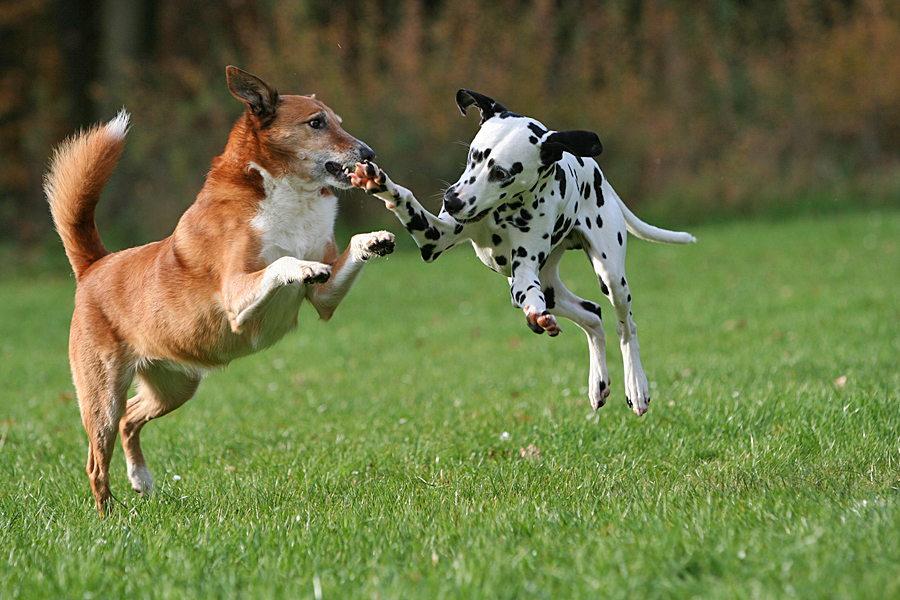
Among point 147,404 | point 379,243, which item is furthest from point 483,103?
point 147,404

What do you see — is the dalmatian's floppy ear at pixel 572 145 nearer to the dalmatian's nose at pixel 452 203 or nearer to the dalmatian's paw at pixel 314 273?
the dalmatian's nose at pixel 452 203

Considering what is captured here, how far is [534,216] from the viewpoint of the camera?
369cm

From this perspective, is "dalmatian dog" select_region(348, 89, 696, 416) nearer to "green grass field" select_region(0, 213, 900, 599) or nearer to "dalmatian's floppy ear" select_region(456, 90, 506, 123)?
"dalmatian's floppy ear" select_region(456, 90, 506, 123)

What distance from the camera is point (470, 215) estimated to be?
3.51 m

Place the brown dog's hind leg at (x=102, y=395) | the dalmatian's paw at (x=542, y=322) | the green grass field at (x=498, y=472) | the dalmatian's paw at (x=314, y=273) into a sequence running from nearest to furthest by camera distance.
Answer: the green grass field at (x=498, y=472), the dalmatian's paw at (x=542, y=322), the dalmatian's paw at (x=314, y=273), the brown dog's hind leg at (x=102, y=395)

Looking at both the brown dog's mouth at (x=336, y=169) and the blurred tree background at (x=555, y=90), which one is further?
the blurred tree background at (x=555, y=90)

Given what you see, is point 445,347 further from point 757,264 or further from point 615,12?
point 615,12

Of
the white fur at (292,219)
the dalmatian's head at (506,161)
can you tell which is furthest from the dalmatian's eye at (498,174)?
the white fur at (292,219)

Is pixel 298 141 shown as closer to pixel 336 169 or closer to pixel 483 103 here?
pixel 336 169

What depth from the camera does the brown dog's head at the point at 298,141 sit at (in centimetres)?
420

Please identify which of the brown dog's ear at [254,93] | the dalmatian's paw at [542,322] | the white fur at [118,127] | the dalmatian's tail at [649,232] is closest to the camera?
the dalmatian's paw at [542,322]

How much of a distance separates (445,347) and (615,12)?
11.6m

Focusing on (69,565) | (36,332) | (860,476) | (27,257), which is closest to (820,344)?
(860,476)

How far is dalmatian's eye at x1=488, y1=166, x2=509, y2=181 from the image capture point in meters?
3.50
